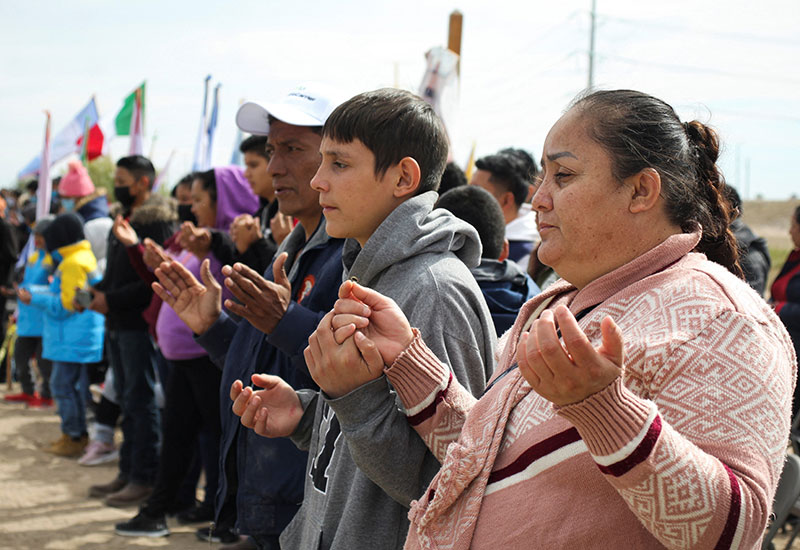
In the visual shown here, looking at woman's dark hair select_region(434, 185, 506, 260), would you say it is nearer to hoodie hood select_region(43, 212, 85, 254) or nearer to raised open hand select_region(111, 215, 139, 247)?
raised open hand select_region(111, 215, 139, 247)

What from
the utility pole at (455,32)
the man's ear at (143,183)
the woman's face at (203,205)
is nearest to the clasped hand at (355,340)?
the woman's face at (203,205)

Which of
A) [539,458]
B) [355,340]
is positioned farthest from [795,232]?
[539,458]

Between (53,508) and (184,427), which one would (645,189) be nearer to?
(184,427)

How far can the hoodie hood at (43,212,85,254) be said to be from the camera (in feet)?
21.9

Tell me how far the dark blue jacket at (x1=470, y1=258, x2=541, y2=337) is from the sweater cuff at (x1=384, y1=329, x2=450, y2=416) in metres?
1.28

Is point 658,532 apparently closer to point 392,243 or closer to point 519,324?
point 519,324

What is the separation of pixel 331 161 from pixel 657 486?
1409 mm

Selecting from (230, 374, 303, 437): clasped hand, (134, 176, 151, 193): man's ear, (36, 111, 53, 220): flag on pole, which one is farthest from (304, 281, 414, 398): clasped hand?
(36, 111, 53, 220): flag on pole

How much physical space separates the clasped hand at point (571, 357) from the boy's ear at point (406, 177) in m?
1.15

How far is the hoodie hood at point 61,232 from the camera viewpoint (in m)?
6.67

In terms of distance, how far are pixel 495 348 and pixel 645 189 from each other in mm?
782

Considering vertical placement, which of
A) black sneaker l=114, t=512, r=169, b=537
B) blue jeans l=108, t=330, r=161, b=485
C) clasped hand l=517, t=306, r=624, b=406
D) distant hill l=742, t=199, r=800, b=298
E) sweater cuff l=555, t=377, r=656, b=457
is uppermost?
clasped hand l=517, t=306, r=624, b=406

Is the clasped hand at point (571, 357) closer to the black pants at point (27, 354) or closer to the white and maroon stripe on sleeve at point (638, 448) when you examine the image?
the white and maroon stripe on sleeve at point (638, 448)

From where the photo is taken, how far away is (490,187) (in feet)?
16.1
